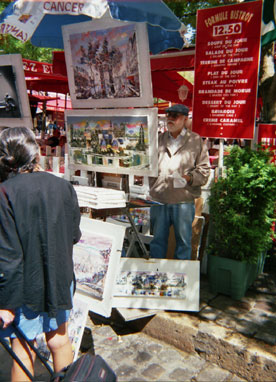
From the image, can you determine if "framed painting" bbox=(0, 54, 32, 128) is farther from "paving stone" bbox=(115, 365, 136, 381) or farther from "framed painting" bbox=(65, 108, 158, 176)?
"paving stone" bbox=(115, 365, 136, 381)

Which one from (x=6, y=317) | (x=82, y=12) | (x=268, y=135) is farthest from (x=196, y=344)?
(x=82, y=12)

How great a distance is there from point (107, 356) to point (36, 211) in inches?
68.4

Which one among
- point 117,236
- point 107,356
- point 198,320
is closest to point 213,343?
point 198,320

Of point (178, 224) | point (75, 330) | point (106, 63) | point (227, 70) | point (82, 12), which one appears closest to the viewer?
point (82, 12)

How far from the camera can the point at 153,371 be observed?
2.96m

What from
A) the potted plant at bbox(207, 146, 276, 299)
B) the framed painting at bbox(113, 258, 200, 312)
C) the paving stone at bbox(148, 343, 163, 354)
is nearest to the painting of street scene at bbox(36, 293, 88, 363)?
the framed painting at bbox(113, 258, 200, 312)

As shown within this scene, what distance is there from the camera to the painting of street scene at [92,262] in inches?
125

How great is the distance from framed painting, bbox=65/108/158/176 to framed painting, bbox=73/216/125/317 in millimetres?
576

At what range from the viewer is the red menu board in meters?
4.30

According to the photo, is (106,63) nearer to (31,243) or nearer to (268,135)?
(31,243)

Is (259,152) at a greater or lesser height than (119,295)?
greater

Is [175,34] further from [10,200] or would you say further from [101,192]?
[10,200]

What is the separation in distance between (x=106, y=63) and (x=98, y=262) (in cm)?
178

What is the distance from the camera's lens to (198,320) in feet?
11.1
